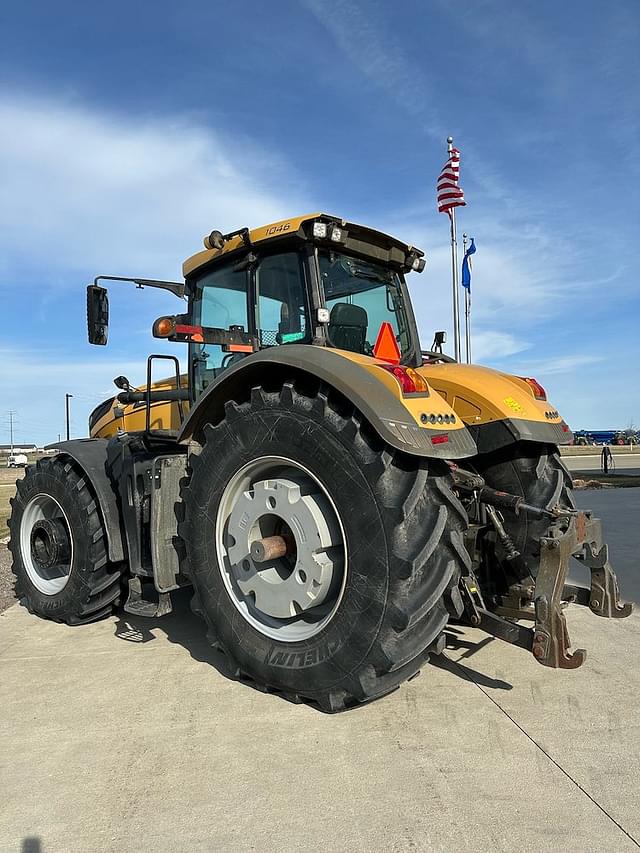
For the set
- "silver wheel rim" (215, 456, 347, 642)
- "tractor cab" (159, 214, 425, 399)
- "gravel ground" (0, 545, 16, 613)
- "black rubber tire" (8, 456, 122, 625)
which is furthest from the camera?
"gravel ground" (0, 545, 16, 613)

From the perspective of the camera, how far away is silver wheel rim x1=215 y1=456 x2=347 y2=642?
2.89 meters

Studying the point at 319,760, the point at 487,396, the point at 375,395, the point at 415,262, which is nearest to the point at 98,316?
the point at 415,262

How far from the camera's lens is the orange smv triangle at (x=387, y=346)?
399cm

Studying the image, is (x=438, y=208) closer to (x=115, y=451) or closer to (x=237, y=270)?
(x=237, y=270)

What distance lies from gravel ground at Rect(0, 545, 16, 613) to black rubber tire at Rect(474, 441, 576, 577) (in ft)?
12.9

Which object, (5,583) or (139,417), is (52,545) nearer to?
(139,417)

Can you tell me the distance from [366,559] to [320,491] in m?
0.47

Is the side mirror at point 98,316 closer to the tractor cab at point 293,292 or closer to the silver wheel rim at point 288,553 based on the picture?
the tractor cab at point 293,292

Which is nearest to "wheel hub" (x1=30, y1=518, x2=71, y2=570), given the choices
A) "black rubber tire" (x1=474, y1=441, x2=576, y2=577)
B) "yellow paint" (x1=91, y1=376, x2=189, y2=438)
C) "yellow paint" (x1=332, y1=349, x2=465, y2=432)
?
"yellow paint" (x1=91, y1=376, x2=189, y2=438)

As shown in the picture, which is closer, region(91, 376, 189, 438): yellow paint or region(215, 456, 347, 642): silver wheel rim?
region(215, 456, 347, 642): silver wheel rim

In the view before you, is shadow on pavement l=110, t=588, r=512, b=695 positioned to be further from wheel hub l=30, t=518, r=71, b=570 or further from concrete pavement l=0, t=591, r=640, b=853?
wheel hub l=30, t=518, r=71, b=570

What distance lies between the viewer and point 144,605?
372 cm

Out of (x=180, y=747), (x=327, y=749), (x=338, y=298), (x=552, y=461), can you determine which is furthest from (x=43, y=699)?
(x=552, y=461)

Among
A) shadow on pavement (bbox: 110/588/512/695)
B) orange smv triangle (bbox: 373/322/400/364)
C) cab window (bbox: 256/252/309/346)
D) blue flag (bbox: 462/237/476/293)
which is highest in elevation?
blue flag (bbox: 462/237/476/293)
